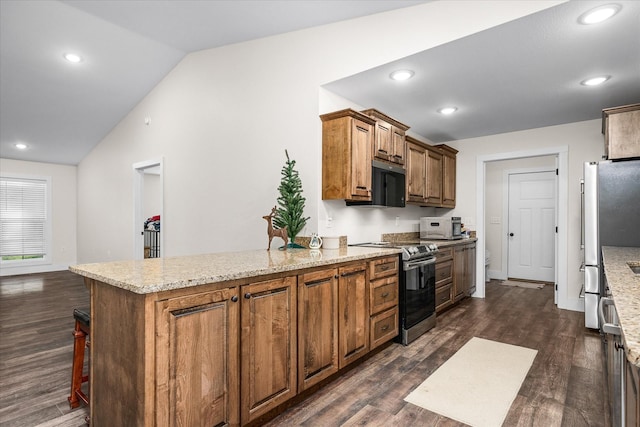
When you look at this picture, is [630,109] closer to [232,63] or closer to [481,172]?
[481,172]

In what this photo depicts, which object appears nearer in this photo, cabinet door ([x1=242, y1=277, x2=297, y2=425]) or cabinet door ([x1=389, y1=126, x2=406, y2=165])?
cabinet door ([x1=242, y1=277, x2=297, y2=425])

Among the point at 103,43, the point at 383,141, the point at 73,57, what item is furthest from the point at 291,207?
the point at 73,57

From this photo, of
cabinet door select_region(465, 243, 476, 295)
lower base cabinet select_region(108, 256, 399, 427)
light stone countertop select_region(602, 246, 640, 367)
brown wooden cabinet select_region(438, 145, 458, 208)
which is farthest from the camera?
brown wooden cabinet select_region(438, 145, 458, 208)

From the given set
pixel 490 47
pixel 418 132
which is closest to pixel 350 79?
pixel 490 47

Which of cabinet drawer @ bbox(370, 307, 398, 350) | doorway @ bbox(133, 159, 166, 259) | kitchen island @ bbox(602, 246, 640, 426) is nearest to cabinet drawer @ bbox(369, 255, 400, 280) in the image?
cabinet drawer @ bbox(370, 307, 398, 350)

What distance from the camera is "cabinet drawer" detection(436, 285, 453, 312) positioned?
4029 millimetres

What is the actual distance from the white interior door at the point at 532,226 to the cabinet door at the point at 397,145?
144 inches

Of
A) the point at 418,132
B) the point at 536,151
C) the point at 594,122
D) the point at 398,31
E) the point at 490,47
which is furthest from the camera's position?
the point at 418,132

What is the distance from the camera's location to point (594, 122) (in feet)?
14.2

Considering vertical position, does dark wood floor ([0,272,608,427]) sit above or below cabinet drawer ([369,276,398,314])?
below

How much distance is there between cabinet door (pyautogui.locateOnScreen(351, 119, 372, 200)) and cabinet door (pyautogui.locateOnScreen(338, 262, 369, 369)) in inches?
32.9

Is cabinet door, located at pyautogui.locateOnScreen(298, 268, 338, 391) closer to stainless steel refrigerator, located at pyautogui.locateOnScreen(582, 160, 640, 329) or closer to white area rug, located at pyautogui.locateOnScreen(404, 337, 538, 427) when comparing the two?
white area rug, located at pyautogui.locateOnScreen(404, 337, 538, 427)

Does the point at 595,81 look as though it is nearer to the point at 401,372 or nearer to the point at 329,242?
the point at 329,242

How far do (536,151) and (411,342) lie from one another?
3.28 m
